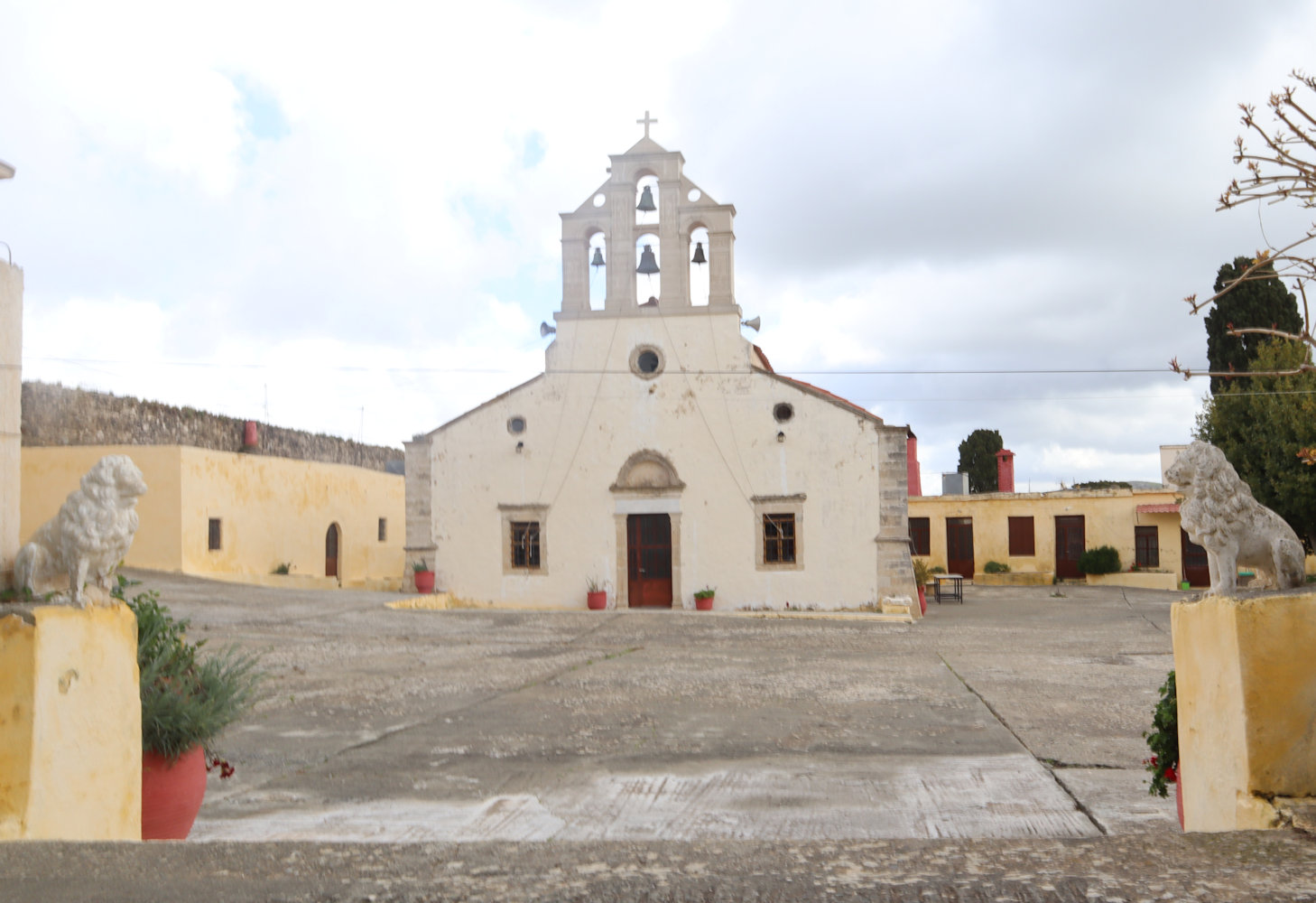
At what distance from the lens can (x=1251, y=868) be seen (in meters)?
2.44

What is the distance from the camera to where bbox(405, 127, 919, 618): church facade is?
2016cm

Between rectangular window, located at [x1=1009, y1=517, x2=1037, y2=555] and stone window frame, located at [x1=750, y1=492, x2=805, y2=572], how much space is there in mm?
14345

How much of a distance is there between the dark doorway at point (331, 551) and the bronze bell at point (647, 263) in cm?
1065

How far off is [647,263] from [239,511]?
386 inches

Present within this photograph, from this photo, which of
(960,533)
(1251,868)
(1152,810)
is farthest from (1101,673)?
(960,533)

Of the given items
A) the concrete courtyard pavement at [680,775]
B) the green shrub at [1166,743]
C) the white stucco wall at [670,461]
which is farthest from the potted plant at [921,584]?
the green shrub at [1166,743]

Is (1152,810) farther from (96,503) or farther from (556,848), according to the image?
(96,503)

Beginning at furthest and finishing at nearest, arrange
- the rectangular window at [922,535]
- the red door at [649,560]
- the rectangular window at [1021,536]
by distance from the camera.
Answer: the rectangular window at [922,535] < the rectangular window at [1021,536] < the red door at [649,560]

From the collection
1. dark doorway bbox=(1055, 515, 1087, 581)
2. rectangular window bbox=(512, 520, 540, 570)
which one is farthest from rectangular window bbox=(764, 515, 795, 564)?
dark doorway bbox=(1055, 515, 1087, 581)

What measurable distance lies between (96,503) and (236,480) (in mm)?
19173

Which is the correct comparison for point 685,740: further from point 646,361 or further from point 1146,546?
point 1146,546

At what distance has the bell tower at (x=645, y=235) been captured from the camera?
824 inches

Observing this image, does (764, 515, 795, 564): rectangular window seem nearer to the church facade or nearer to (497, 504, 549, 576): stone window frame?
the church facade

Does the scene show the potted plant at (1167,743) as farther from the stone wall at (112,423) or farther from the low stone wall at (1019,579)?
the low stone wall at (1019,579)
